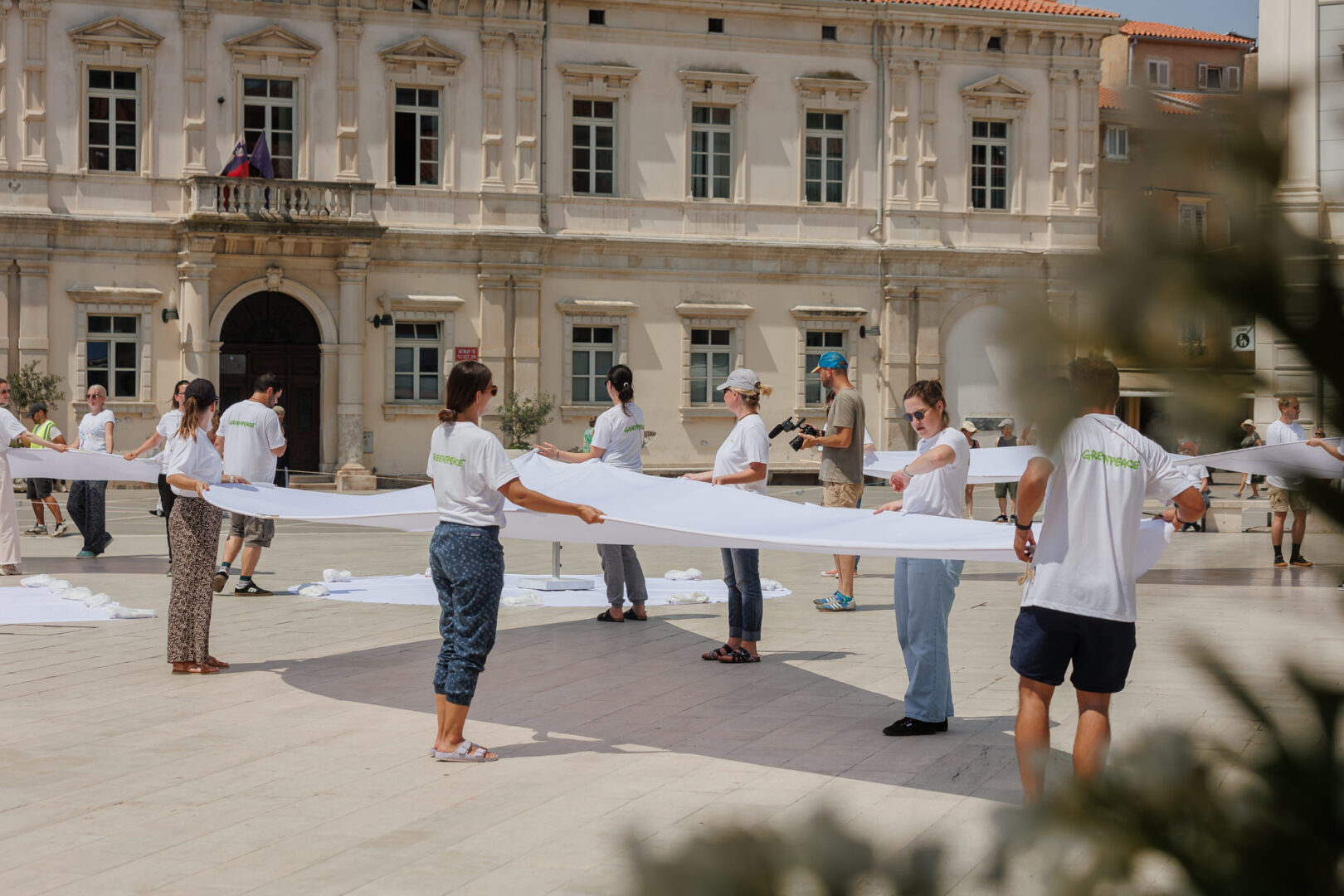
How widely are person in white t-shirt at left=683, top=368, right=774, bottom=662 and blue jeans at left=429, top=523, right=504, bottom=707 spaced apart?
2.78m

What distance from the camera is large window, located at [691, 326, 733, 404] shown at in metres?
33.9

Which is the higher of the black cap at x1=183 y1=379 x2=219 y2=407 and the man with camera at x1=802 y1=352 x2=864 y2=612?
the black cap at x1=183 y1=379 x2=219 y2=407

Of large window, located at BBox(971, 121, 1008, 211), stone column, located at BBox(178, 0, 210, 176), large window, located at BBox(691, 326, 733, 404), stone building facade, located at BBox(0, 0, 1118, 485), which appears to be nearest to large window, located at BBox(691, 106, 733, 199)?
stone building facade, located at BBox(0, 0, 1118, 485)

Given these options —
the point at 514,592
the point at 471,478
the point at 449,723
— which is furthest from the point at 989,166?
the point at 449,723

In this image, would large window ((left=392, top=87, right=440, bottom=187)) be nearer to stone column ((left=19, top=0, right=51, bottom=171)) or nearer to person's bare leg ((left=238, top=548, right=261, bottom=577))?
stone column ((left=19, top=0, right=51, bottom=171))

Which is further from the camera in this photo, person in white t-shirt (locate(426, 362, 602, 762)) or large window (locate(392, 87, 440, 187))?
large window (locate(392, 87, 440, 187))

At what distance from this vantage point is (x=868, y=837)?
2.60 feet

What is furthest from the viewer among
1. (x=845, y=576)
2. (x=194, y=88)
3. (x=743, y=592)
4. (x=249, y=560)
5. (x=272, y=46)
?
→ (x=272, y=46)

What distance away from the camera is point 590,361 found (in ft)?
110

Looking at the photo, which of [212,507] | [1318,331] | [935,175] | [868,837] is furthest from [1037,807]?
[935,175]

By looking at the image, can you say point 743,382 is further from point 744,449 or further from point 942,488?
point 942,488

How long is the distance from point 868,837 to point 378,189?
105ft

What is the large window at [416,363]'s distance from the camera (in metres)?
32.2

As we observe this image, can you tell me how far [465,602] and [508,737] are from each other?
3.42 feet
